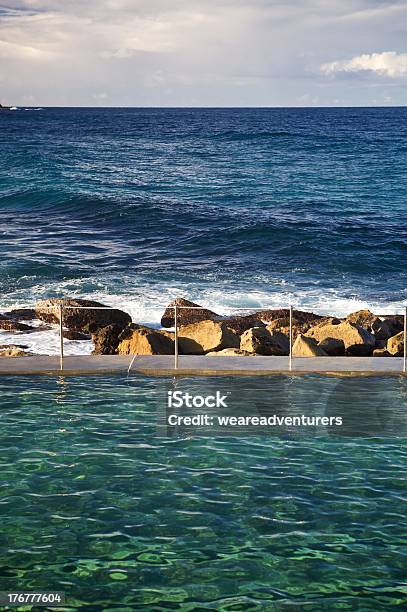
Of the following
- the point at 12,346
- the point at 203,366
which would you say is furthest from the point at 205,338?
the point at 12,346

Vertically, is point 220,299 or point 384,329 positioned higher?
point 220,299

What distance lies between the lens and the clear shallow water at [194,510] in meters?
7.68

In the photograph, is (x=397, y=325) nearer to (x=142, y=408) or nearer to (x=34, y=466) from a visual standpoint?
(x=142, y=408)

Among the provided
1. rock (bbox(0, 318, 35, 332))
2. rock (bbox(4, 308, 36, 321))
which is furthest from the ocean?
rock (bbox(4, 308, 36, 321))

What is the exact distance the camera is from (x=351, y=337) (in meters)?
17.1

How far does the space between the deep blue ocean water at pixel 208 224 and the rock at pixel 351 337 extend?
110 centimetres

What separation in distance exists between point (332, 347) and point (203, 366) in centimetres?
312

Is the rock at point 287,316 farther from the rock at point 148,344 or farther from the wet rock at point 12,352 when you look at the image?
the wet rock at point 12,352

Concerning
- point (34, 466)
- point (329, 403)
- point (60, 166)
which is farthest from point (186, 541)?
point (60, 166)

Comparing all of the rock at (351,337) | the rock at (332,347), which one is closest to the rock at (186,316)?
the rock at (351,337)

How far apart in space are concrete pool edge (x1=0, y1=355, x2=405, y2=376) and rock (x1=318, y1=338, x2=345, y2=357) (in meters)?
1.28

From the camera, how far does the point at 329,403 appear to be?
13.0 m

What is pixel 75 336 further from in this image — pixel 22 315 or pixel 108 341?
pixel 22 315

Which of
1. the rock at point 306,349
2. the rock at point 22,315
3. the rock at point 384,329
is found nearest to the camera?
the rock at point 306,349
